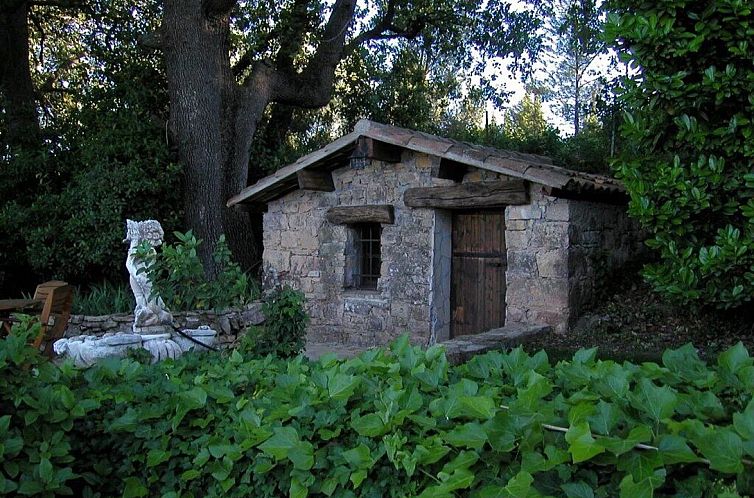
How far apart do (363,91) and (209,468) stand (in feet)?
43.8

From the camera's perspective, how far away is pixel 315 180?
957cm

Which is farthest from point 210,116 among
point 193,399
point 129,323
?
point 193,399

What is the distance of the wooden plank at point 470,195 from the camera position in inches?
312

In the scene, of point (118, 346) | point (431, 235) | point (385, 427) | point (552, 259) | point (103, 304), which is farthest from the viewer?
point (431, 235)

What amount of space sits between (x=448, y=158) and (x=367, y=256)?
2462 millimetres

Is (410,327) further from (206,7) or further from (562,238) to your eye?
(206,7)

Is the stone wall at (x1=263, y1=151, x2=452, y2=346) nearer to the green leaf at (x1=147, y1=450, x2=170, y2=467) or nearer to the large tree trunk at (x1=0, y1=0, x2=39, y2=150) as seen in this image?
the large tree trunk at (x1=0, y1=0, x2=39, y2=150)

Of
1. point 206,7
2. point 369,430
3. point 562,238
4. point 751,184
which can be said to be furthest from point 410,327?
point 369,430

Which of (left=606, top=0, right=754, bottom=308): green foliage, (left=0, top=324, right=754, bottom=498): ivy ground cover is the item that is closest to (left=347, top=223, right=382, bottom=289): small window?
(left=606, top=0, right=754, bottom=308): green foliage

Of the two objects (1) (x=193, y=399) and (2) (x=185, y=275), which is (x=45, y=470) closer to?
(1) (x=193, y=399)

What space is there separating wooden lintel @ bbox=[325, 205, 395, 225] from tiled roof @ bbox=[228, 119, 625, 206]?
0.71 metres

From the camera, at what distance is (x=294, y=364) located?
2379 millimetres

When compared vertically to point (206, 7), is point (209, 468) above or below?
below

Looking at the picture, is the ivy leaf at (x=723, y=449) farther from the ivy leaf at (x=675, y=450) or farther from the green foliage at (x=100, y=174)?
the green foliage at (x=100, y=174)
